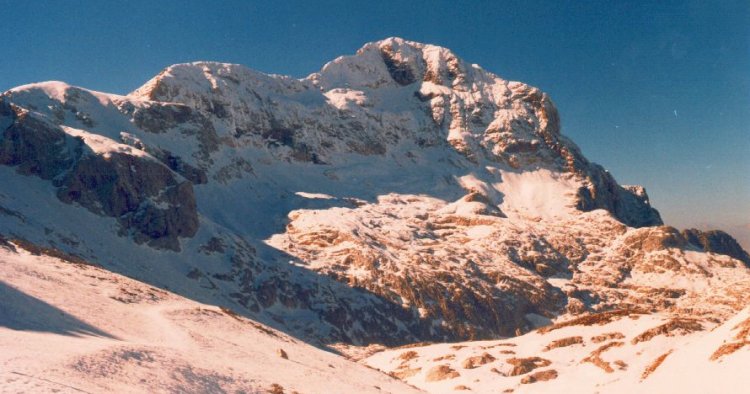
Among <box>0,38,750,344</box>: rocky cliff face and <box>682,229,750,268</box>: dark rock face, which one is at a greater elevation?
<box>682,229,750,268</box>: dark rock face

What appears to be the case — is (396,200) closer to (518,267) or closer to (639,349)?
(518,267)

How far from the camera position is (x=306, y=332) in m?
114

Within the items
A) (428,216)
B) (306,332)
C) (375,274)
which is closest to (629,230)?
(428,216)

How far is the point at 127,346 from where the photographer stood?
3431cm

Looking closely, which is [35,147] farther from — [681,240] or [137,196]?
[681,240]

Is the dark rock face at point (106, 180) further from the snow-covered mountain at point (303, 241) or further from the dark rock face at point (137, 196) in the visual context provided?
the snow-covered mountain at point (303, 241)

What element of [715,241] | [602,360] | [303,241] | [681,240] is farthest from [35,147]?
[715,241]

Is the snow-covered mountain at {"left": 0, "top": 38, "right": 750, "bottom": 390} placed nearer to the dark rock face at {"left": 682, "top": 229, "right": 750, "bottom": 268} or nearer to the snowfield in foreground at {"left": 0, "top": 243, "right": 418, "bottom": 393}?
the dark rock face at {"left": 682, "top": 229, "right": 750, "bottom": 268}

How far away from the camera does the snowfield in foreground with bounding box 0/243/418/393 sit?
91.7 feet

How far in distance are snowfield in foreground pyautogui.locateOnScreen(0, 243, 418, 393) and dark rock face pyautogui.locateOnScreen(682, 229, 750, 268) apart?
146 meters

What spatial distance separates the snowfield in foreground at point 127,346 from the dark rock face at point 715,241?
478 feet

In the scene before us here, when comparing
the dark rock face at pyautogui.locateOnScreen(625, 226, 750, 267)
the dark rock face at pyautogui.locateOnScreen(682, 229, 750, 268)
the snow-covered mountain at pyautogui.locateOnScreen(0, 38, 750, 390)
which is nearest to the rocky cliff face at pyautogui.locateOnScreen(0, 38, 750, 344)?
the snow-covered mountain at pyautogui.locateOnScreen(0, 38, 750, 390)

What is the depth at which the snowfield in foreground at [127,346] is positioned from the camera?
28.0m

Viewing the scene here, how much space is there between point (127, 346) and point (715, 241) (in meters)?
184
